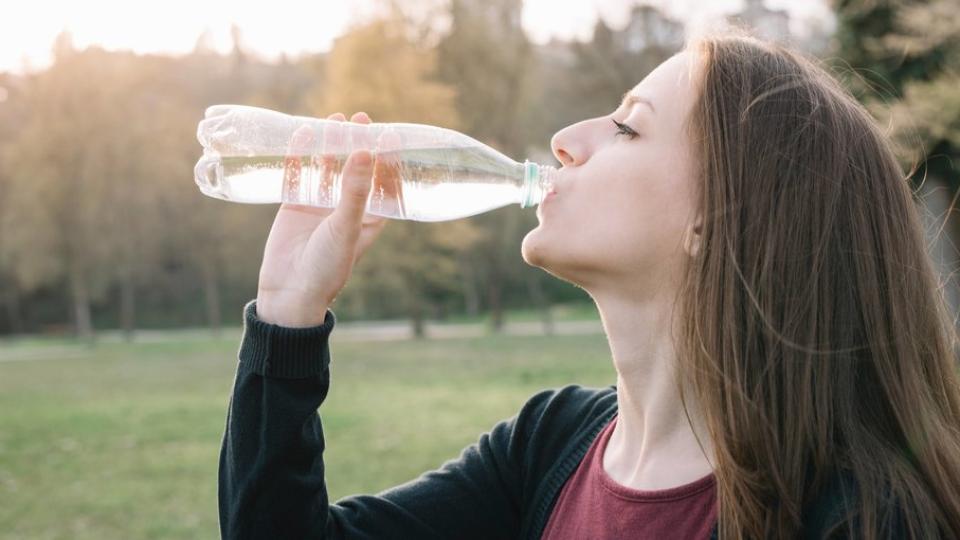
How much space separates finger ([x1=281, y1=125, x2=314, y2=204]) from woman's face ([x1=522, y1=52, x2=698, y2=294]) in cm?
61

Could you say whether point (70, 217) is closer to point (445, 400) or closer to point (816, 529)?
point (445, 400)

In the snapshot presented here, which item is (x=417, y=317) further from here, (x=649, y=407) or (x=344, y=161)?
(x=649, y=407)

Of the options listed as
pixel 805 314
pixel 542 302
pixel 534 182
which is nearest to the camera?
pixel 805 314

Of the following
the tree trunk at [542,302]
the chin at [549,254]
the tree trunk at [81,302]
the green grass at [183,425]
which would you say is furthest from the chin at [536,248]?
the tree trunk at [81,302]

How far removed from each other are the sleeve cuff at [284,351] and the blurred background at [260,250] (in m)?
4.88

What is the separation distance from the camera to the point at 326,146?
2.39 meters

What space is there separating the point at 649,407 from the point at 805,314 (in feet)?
1.27

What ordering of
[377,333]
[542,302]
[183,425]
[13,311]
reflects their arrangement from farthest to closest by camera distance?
[13,311]
[542,302]
[377,333]
[183,425]

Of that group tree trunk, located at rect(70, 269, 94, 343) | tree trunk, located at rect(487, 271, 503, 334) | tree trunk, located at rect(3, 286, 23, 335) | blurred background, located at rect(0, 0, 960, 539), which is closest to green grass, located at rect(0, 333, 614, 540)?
blurred background, located at rect(0, 0, 960, 539)

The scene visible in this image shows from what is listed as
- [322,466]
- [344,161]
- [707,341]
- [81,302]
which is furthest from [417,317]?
[707,341]

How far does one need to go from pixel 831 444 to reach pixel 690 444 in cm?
33

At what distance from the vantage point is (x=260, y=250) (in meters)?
35.5

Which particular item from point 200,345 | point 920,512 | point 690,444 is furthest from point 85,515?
point 200,345

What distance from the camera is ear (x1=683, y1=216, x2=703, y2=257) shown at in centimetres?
189
